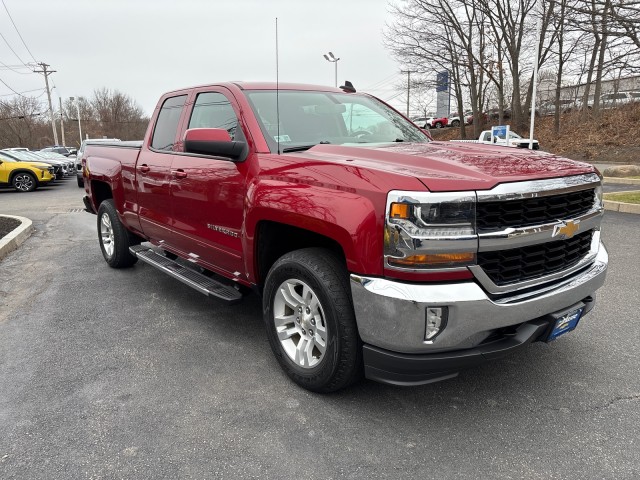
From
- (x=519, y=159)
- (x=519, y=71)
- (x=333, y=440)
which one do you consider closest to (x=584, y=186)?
(x=519, y=159)

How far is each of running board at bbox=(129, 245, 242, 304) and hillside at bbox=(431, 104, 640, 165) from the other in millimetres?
20436

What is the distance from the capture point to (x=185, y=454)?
244 cm

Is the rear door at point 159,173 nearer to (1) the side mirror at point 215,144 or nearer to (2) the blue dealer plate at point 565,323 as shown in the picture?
(1) the side mirror at point 215,144

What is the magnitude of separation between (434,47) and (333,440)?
3307cm

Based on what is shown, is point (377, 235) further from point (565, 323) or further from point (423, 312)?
point (565, 323)

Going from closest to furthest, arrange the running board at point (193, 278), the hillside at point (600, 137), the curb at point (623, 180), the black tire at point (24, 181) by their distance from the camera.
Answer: the running board at point (193, 278) < the curb at point (623, 180) < the black tire at point (24, 181) < the hillside at point (600, 137)

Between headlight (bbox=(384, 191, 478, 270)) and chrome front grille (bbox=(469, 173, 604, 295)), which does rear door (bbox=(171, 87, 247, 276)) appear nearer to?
headlight (bbox=(384, 191, 478, 270))

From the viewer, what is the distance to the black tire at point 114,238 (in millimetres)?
5641

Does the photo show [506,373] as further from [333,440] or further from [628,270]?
[628,270]

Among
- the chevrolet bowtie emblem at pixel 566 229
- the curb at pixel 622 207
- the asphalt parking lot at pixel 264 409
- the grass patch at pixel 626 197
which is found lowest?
the asphalt parking lot at pixel 264 409

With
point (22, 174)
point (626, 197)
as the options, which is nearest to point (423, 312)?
point (626, 197)

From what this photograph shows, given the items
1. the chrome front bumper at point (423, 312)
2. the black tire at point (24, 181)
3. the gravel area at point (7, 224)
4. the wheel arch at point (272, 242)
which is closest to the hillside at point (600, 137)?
the wheel arch at point (272, 242)

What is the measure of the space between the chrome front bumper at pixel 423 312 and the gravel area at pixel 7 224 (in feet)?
24.3

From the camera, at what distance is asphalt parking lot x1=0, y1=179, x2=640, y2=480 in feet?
Answer: 7.72
